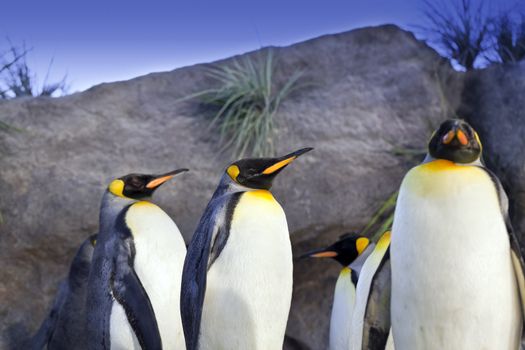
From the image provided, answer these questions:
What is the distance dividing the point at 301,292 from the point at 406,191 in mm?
3816

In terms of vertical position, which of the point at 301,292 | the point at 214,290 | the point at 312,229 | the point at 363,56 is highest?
the point at 363,56

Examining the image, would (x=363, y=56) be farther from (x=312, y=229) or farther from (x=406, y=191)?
(x=406, y=191)

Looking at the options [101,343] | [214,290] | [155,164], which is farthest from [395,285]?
[155,164]

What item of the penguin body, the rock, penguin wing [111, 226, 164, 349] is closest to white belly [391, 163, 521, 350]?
the penguin body

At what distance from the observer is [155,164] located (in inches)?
274

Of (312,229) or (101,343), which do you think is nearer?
(101,343)

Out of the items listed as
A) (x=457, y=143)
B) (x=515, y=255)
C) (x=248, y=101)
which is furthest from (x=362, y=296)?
(x=248, y=101)

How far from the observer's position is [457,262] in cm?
305

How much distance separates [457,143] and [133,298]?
2.21 metres

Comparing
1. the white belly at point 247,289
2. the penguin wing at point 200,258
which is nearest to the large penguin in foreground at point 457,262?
the white belly at point 247,289

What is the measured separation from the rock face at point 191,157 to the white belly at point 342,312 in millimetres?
1486

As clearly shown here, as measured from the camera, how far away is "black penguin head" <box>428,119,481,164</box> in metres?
3.16

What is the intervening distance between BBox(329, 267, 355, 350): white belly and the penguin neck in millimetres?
1546

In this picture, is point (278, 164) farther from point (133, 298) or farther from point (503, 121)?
point (503, 121)
